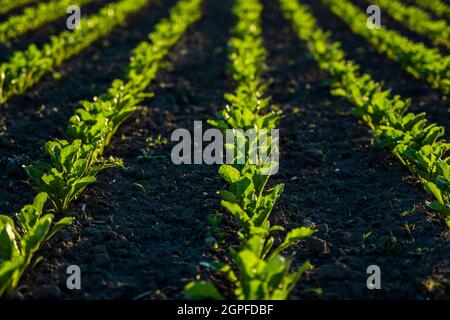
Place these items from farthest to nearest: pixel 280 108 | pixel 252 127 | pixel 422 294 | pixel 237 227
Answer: pixel 280 108 → pixel 252 127 → pixel 237 227 → pixel 422 294

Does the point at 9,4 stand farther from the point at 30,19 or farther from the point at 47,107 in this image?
the point at 47,107

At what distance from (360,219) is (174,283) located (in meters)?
1.81

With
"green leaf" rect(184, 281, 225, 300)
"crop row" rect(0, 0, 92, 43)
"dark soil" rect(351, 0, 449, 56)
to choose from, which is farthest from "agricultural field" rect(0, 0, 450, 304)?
"crop row" rect(0, 0, 92, 43)

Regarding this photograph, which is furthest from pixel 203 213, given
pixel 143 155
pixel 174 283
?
pixel 143 155

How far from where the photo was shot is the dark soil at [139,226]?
12.5ft

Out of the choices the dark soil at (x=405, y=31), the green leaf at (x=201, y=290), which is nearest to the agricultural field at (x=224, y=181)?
the green leaf at (x=201, y=290)

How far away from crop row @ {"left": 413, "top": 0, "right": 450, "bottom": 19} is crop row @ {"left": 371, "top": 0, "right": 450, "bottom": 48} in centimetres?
136

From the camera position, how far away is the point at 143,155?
6051 mm

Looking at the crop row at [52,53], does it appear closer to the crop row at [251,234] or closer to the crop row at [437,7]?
the crop row at [251,234]

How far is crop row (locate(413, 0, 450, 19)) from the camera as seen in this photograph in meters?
16.0

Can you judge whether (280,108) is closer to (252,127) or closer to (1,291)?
(252,127)

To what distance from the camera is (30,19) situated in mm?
13867

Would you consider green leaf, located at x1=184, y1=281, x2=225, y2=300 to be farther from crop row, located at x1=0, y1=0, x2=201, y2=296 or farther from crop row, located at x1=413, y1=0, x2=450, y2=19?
crop row, located at x1=413, y1=0, x2=450, y2=19

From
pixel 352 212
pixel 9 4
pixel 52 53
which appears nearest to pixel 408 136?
pixel 352 212
